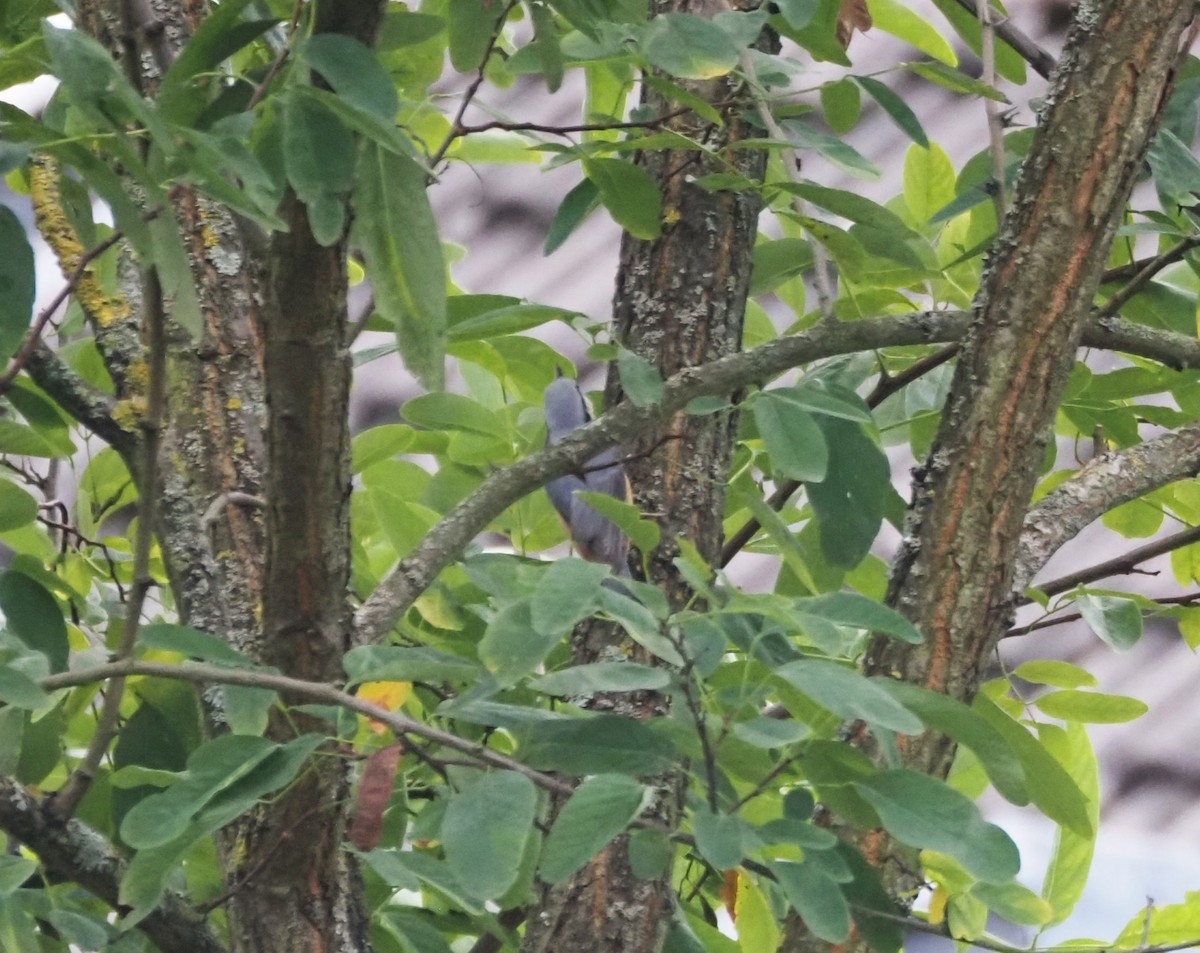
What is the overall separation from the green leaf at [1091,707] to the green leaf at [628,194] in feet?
1.36

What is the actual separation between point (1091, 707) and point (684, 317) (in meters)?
0.37

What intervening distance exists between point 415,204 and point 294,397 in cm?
12

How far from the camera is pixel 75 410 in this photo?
83 cm

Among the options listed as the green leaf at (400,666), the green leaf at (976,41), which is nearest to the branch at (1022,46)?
the green leaf at (976,41)

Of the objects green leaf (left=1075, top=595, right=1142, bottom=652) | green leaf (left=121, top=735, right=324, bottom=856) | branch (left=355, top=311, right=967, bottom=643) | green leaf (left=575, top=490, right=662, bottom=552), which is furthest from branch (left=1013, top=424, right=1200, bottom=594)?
→ green leaf (left=121, top=735, right=324, bottom=856)

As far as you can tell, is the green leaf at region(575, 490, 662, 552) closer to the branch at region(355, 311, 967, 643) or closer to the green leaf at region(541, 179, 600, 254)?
the branch at region(355, 311, 967, 643)

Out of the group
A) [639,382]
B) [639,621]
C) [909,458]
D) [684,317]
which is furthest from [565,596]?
[909,458]

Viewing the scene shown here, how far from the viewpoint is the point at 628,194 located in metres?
0.86

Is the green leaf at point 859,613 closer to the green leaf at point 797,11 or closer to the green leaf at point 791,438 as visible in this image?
the green leaf at point 791,438

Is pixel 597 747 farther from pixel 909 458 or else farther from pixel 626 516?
pixel 909 458

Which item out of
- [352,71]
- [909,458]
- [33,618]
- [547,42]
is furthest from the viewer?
[909,458]

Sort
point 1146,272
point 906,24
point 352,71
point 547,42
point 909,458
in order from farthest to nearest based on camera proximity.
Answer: point 909,458 → point 906,24 → point 1146,272 → point 547,42 → point 352,71

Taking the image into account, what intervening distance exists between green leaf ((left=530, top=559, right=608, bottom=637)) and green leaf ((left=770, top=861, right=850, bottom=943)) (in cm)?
13

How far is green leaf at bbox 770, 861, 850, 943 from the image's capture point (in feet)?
1.81
